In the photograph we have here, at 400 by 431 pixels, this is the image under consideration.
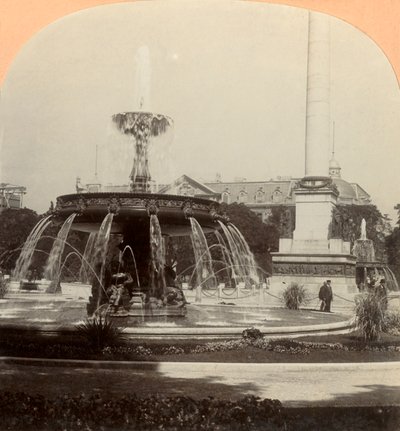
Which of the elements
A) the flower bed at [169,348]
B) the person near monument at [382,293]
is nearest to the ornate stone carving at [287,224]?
the person near monument at [382,293]

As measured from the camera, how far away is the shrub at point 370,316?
8813 millimetres

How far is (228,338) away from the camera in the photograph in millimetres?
8055

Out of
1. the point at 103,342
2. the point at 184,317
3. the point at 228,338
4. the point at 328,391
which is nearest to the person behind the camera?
the point at 328,391

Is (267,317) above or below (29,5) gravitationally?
below

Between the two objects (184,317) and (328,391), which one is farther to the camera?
(184,317)

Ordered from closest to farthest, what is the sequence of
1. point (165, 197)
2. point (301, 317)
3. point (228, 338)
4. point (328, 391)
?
point (328, 391), point (228, 338), point (165, 197), point (301, 317)

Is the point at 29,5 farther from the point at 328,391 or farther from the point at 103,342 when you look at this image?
the point at 328,391

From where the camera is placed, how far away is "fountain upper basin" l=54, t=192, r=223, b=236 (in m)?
8.62

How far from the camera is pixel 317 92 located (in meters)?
9.70

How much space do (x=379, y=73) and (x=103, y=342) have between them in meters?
3.75

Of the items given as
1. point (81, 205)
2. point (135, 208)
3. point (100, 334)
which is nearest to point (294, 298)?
point (135, 208)

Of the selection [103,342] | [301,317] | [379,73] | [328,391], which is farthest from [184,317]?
[379,73]

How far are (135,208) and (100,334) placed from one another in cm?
208

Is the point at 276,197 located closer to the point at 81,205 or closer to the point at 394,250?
the point at 394,250
